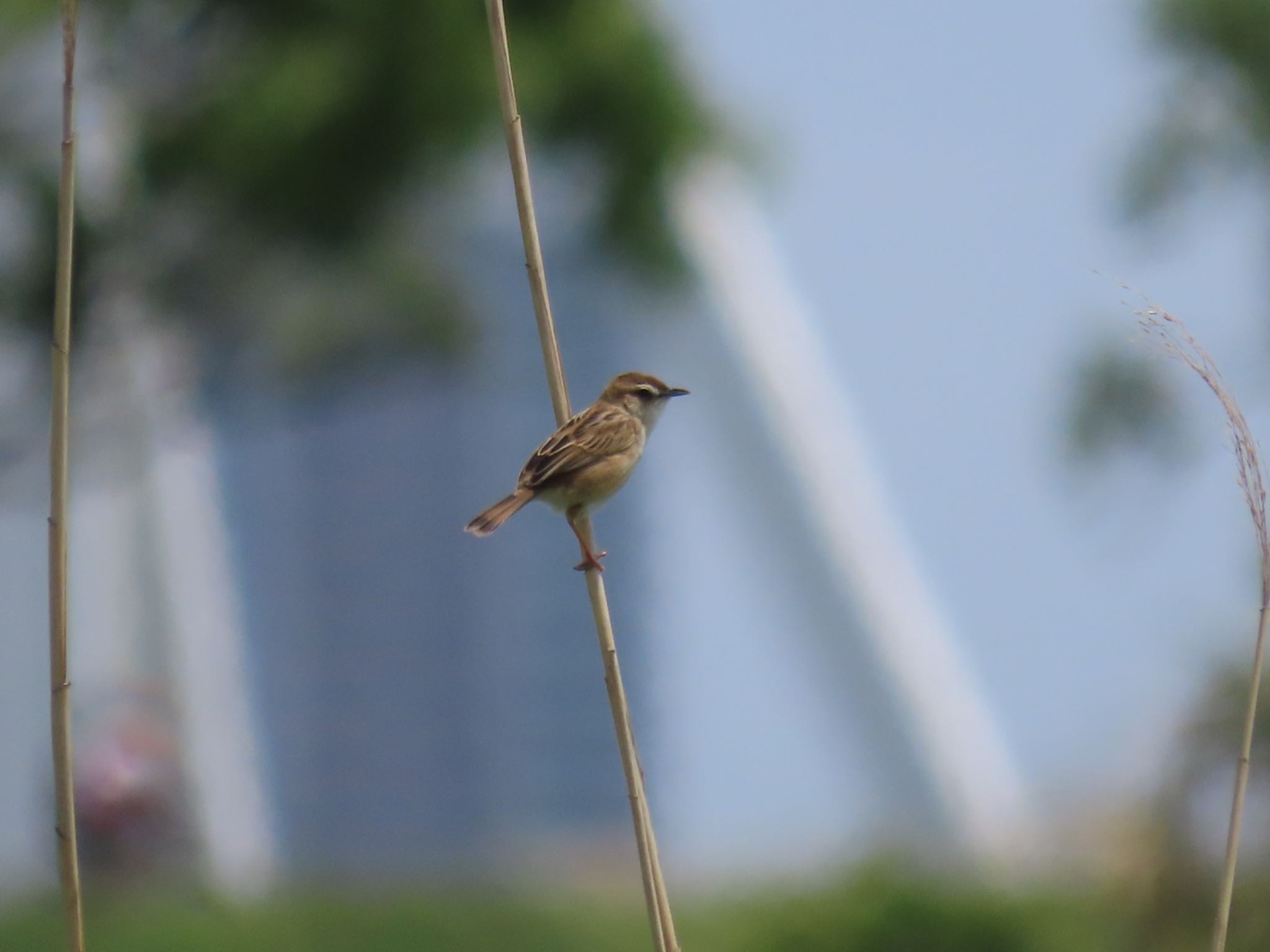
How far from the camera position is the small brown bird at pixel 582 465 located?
2408mm

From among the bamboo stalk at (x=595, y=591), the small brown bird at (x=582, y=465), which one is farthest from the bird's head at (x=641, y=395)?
the bamboo stalk at (x=595, y=591)

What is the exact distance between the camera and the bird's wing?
2.52 meters

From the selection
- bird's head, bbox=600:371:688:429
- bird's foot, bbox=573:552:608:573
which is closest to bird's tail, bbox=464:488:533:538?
bird's foot, bbox=573:552:608:573

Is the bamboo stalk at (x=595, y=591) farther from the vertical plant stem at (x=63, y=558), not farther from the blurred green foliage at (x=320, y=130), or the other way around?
the blurred green foliage at (x=320, y=130)

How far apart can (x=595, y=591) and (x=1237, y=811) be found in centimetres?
69

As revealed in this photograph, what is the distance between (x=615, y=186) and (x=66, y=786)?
6401mm

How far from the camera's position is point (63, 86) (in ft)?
4.92

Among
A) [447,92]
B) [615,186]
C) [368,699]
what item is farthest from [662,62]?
[368,699]

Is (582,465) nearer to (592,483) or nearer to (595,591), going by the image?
(592,483)

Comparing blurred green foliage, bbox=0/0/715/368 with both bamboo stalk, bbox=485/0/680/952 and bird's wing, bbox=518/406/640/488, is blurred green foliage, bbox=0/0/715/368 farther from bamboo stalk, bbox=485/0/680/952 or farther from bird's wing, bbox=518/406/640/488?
bamboo stalk, bbox=485/0/680/952

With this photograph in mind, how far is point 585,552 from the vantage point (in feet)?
6.72

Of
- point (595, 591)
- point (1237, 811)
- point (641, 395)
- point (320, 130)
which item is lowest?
point (1237, 811)

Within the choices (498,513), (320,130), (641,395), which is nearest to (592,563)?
(498,513)

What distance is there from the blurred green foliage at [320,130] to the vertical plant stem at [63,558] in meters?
5.57
